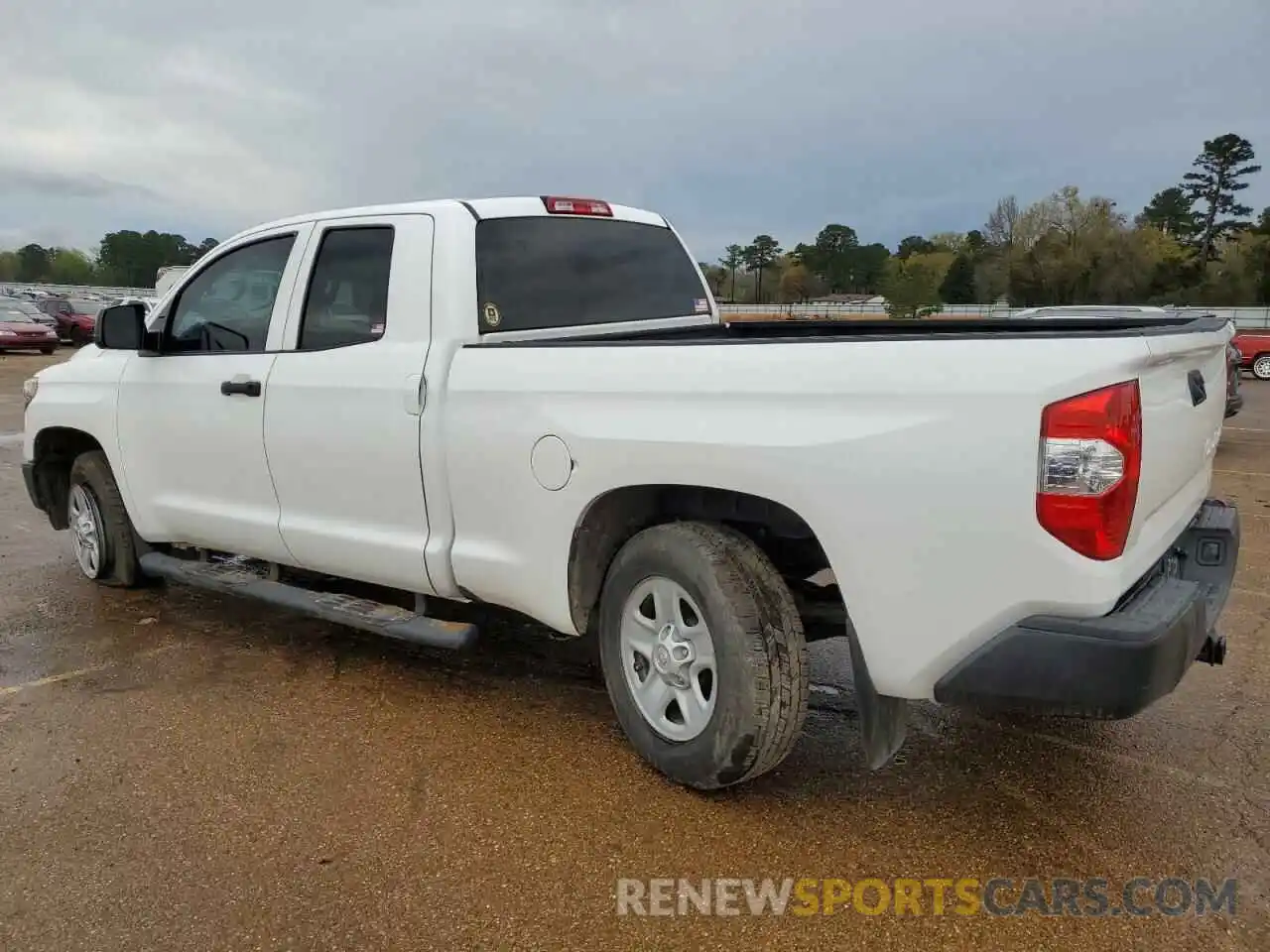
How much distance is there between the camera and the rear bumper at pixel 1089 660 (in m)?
2.38

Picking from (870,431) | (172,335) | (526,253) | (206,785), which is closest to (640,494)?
(870,431)

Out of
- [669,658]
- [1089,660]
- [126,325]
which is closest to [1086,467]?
[1089,660]

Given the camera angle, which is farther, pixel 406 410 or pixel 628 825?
pixel 406 410

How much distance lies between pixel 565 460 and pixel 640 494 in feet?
0.92

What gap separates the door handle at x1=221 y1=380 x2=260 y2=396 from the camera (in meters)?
4.30

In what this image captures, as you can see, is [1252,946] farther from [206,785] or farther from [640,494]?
[206,785]

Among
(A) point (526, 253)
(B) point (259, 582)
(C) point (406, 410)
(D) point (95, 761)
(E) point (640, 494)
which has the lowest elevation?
(D) point (95, 761)

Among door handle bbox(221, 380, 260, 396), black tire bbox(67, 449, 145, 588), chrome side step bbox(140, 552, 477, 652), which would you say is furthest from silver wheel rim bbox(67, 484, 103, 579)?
door handle bbox(221, 380, 260, 396)

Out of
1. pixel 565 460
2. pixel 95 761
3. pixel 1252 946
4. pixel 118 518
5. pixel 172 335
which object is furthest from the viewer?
pixel 118 518

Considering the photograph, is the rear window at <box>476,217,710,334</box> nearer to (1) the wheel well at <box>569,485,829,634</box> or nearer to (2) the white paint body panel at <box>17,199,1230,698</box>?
(2) the white paint body panel at <box>17,199,1230,698</box>

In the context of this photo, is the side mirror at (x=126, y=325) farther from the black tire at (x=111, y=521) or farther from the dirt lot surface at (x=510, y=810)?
the dirt lot surface at (x=510, y=810)

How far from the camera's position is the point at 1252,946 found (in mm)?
2463

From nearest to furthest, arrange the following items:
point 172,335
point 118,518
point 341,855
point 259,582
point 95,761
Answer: point 341,855
point 95,761
point 259,582
point 172,335
point 118,518

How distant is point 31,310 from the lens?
31031 mm
